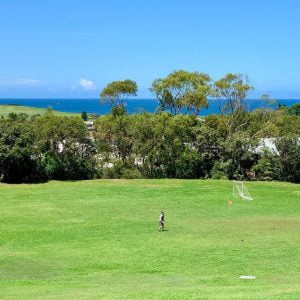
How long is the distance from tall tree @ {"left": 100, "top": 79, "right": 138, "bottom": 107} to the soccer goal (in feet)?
54.4

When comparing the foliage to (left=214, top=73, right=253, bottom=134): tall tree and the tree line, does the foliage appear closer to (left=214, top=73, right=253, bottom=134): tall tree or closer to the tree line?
the tree line

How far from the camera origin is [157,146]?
57.6m

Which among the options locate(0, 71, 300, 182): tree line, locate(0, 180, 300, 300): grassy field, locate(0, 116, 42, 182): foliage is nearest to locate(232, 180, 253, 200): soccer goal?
locate(0, 180, 300, 300): grassy field

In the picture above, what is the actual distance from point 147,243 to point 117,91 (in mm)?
34574

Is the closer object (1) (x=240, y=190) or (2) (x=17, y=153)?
(1) (x=240, y=190)

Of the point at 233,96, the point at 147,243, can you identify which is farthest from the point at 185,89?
the point at 147,243

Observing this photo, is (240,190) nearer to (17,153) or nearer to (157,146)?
(157,146)

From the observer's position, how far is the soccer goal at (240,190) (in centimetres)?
4631

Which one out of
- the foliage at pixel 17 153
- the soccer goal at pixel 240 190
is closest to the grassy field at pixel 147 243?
the soccer goal at pixel 240 190

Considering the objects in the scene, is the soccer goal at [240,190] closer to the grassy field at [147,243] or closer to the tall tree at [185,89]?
the grassy field at [147,243]

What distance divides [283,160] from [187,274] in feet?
116

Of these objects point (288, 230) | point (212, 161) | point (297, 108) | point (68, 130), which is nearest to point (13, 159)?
point (68, 130)

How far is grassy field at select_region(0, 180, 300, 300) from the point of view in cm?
1972

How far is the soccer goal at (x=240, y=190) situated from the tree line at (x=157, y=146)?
14.9 feet
